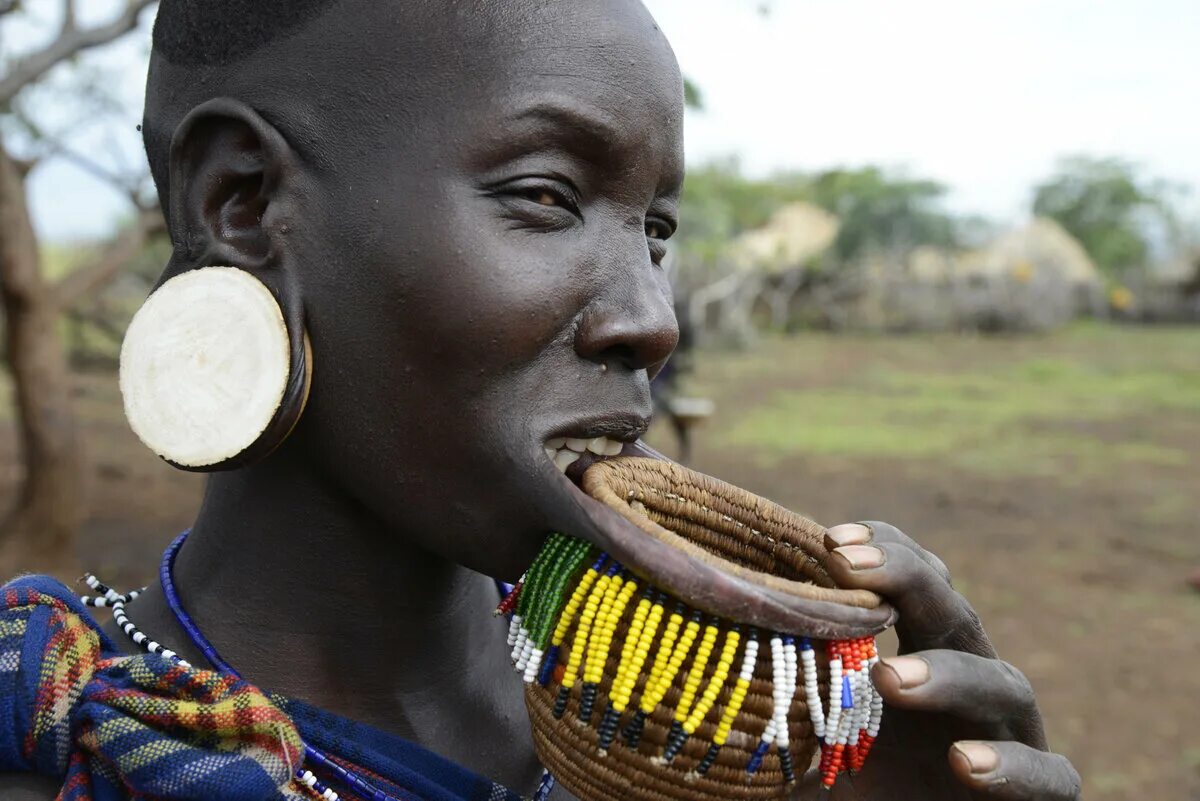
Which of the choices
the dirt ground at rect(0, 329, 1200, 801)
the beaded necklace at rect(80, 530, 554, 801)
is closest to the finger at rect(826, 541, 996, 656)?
the beaded necklace at rect(80, 530, 554, 801)

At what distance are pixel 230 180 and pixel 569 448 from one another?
1.90 ft

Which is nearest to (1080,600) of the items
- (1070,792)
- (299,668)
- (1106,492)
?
(1106,492)

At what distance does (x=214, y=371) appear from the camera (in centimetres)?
133

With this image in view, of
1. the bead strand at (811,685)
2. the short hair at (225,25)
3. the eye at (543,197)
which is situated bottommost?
the bead strand at (811,685)

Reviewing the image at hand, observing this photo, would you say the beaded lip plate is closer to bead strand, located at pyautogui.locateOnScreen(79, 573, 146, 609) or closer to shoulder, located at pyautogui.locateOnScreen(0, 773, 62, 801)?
shoulder, located at pyautogui.locateOnScreen(0, 773, 62, 801)

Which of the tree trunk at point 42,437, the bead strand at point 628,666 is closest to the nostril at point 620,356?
the bead strand at point 628,666

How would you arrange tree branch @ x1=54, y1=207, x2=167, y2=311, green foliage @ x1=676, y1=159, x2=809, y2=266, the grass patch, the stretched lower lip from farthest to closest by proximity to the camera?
1. green foliage @ x1=676, y1=159, x2=809, y2=266
2. the grass patch
3. tree branch @ x1=54, y1=207, x2=167, y2=311
4. the stretched lower lip

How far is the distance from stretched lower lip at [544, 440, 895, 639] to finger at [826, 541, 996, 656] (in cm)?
5

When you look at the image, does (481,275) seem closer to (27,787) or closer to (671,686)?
(671,686)

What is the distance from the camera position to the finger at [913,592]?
130cm

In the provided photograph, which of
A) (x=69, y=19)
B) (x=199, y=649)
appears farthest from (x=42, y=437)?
(x=199, y=649)

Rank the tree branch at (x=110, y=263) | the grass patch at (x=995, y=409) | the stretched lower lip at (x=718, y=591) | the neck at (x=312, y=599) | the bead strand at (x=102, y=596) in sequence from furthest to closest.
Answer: the grass patch at (x=995, y=409)
the tree branch at (x=110, y=263)
the bead strand at (x=102, y=596)
the neck at (x=312, y=599)
the stretched lower lip at (x=718, y=591)

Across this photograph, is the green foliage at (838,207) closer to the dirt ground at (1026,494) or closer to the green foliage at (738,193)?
the green foliage at (738,193)

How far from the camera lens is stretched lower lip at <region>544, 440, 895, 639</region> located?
1174 mm
